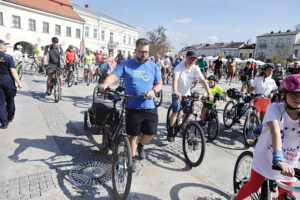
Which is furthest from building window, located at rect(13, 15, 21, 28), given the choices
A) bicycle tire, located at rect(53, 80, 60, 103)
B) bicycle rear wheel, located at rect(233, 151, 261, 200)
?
bicycle rear wheel, located at rect(233, 151, 261, 200)

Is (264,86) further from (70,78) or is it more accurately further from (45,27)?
(45,27)

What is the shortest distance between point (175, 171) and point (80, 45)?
40.6 metres

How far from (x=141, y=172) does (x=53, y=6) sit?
40.7 meters

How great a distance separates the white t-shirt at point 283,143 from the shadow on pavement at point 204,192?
1066mm

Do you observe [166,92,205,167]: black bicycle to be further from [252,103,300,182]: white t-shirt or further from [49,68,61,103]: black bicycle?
[49,68,61,103]: black bicycle

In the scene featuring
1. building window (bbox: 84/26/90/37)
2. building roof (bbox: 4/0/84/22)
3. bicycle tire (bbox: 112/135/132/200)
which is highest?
building roof (bbox: 4/0/84/22)

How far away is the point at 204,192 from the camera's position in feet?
9.32

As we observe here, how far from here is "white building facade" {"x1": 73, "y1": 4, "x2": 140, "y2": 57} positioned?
143 ft

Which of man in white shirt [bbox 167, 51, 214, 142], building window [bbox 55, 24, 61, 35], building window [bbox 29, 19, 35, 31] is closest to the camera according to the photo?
man in white shirt [bbox 167, 51, 214, 142]

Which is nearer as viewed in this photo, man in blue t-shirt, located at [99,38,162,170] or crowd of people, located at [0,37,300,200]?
crowd of people, located at [0,37,300,200]

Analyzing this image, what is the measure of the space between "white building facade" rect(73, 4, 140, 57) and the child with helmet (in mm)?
37906

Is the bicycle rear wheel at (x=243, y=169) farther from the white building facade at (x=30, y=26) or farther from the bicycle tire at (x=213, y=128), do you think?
the white building facade at (x=30, y=26)

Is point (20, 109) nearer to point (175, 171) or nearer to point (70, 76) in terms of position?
point (70, 76)

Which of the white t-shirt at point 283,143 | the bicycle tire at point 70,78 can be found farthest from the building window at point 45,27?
the white t-shirt at point 283,143
